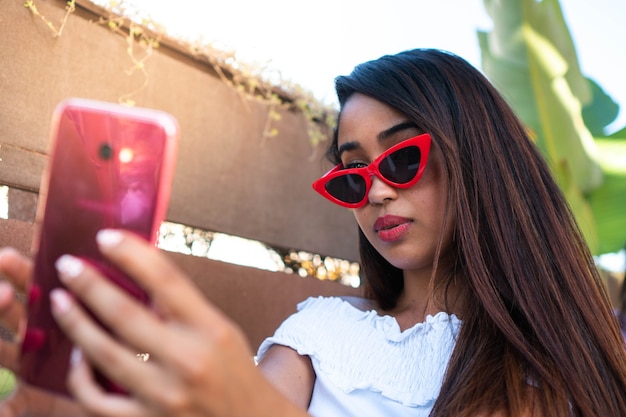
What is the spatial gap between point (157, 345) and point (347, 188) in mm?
1059

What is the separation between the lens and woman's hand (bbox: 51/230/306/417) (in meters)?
0.44

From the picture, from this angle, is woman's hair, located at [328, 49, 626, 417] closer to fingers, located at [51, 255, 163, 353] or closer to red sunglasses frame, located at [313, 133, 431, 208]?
red sunglasses frame, located at [313, 133, 431, 208]

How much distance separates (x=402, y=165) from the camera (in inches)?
52.4

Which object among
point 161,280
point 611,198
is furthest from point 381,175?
point 611,198

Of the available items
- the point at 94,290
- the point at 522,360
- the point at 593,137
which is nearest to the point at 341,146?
the point at 522,360

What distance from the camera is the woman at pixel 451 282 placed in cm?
113

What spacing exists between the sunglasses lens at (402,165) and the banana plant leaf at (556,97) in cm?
152

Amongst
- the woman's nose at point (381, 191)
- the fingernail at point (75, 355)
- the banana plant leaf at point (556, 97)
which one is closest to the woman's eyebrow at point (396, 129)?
the woman's nose at point (381, 191)

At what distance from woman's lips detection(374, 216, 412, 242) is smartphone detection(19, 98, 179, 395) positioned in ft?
2.83

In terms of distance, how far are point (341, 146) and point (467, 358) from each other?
62 centimetres

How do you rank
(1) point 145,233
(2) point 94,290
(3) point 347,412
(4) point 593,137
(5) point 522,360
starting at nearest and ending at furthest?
(2) point 94,290 < (1) point 145,233 < (5) point 522,360 < (3) point 347,412 < (4) point 593,137

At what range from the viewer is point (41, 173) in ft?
4.75

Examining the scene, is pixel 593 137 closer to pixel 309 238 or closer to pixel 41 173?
pixel 309 238

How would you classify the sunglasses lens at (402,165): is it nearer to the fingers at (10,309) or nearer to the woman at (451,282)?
the woman at (451,282)
